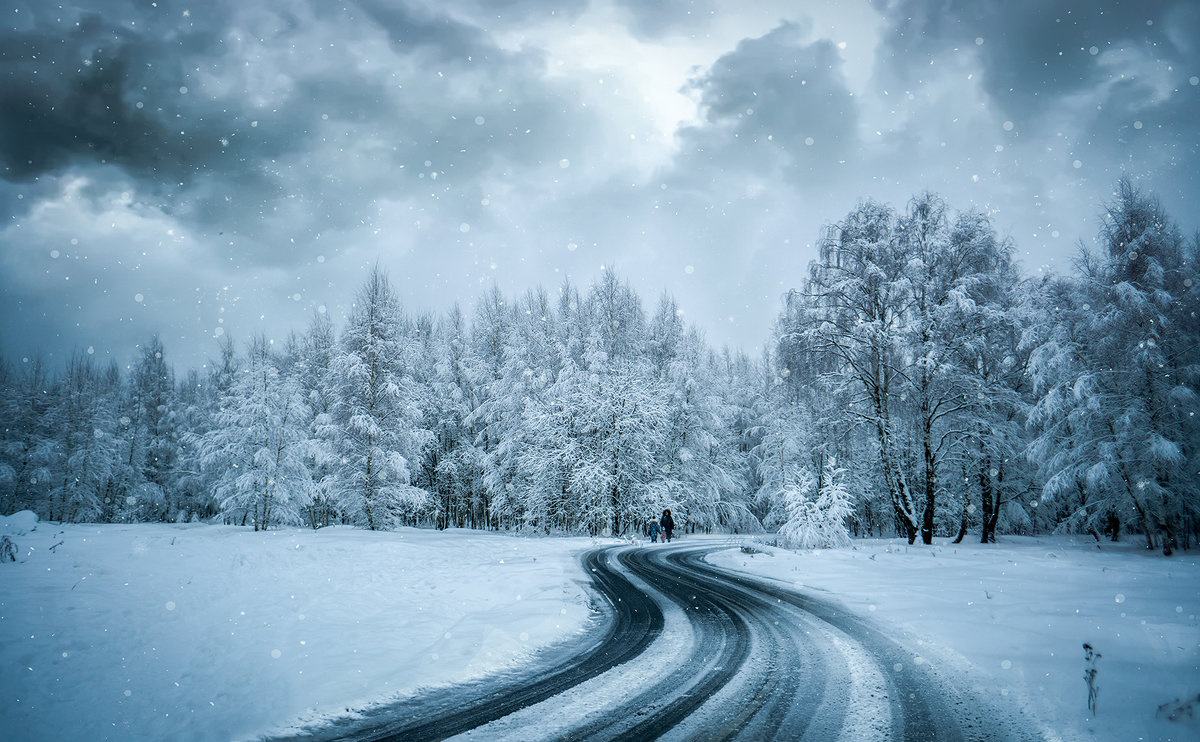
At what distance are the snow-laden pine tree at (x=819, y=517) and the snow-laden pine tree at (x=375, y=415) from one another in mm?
18970

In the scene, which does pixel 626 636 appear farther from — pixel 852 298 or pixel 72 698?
pixel 852 298

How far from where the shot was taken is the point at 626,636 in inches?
299

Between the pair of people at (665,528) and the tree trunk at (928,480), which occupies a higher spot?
the tree trunk at (928,480)

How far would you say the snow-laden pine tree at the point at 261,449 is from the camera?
2941 cm

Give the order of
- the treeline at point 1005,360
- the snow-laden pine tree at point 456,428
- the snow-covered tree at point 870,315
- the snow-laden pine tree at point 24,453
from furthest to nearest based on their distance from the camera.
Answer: the snow-laden pine tree at point 24,453
the snow-laden pine tree at point 456,428
the snow-covered tree at point 870,315
the treeline at point 1005,360

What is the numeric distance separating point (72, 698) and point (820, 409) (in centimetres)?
2353

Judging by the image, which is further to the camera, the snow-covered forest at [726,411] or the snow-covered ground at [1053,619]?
the snow-covered forest at [726,411]

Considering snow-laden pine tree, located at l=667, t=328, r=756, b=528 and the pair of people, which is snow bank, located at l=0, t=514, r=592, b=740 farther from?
snow-laden pine tree, located at l=667, t=328, r=756, b=528

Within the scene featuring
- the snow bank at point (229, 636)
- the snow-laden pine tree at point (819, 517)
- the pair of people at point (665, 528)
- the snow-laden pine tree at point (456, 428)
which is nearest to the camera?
the snow bank at point (229, 636)

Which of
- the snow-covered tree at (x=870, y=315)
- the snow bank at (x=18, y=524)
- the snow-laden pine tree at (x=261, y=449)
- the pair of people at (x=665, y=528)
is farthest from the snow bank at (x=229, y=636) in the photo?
the snow-laden pine tree at (x=261, y=449)

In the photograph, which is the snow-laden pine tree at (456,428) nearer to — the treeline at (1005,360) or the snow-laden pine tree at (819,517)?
the snow-laden pine tree at (819,517)

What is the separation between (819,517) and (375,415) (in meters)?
22.7

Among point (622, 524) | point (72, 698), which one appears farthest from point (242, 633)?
point (622, 524)

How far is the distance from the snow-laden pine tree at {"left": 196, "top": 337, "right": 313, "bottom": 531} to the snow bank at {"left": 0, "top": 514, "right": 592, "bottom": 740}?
16786 millimetres
